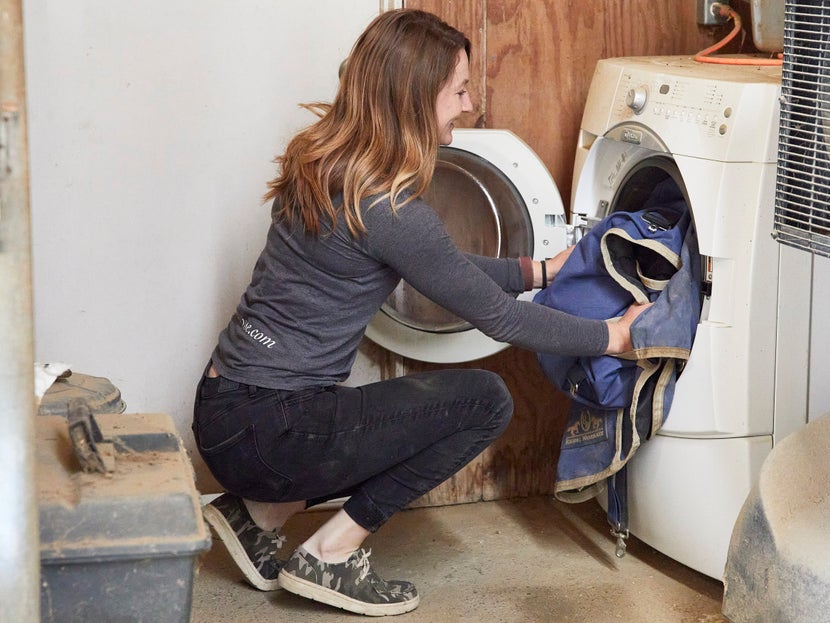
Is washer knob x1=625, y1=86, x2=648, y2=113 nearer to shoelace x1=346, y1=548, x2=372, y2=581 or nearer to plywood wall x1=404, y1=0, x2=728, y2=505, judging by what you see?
plywood wall x1=404, y1=0, x2=728, y2=505

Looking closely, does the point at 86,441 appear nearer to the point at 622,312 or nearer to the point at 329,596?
the point at 329,596

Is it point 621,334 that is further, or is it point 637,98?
point 637,98

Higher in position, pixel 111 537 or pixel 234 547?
pixel 111 537

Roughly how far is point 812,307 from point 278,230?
0.98m

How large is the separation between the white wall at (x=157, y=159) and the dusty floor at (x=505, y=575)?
1.67 feet

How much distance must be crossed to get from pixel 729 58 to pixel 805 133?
83 centimetres

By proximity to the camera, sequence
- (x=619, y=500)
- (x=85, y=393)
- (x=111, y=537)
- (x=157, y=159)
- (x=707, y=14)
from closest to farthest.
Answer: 1. (x=111, y=537)
2. (x=85, y=393)
3. (x=619, y=500)
4. (x=157, y=159)
5. (x=707, y=14)

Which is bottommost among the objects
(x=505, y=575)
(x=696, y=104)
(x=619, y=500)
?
(x=505, y=575)

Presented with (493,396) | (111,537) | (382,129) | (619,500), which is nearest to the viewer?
(111,537)

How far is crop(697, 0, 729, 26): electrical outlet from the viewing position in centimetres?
246

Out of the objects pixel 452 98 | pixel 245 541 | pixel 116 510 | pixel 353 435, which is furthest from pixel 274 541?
pixel 116 510

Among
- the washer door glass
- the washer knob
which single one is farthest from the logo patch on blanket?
the washer knob

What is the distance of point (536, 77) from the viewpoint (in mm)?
2471

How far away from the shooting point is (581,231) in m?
2.37
